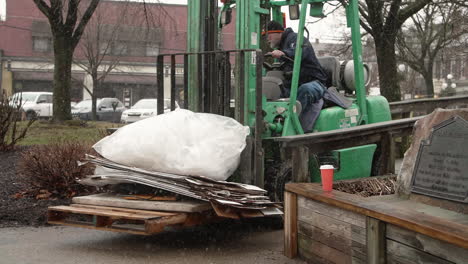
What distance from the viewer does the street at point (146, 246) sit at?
222 inches

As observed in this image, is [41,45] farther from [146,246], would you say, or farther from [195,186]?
[195,186]

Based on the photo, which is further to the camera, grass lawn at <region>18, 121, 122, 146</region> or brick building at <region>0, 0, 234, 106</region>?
brick building at <region>0, 0, 234, 106</region>

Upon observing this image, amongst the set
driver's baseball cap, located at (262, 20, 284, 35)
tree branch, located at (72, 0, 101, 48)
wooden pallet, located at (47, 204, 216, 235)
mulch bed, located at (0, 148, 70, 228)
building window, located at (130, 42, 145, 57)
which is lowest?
mulch bed, located at (0, 148, 70, 228)

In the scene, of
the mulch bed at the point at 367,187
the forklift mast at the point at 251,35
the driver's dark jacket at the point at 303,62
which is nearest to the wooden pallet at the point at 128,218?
the mulch bed at the point at 367,187

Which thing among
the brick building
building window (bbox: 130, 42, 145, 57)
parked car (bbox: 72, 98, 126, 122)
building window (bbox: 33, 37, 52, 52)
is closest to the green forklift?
parked car (bbox: 72, 98, 126, 122)

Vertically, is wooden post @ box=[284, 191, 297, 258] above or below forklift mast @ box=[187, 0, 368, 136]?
below

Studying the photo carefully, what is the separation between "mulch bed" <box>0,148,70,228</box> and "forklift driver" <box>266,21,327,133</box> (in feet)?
10.1

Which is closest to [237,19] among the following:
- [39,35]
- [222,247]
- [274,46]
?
[274,46]

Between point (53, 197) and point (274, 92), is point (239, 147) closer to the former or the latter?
point (274, 92)

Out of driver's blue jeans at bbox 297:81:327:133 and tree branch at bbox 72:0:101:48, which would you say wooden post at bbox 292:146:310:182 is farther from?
tree branch at bbox 72:0:101:48

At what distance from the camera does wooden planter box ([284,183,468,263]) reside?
151 inches

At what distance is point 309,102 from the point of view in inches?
283

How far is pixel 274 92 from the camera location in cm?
729

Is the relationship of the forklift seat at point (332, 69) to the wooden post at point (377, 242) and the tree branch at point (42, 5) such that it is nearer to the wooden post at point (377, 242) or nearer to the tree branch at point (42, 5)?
the wooden post at point (377, 242)
